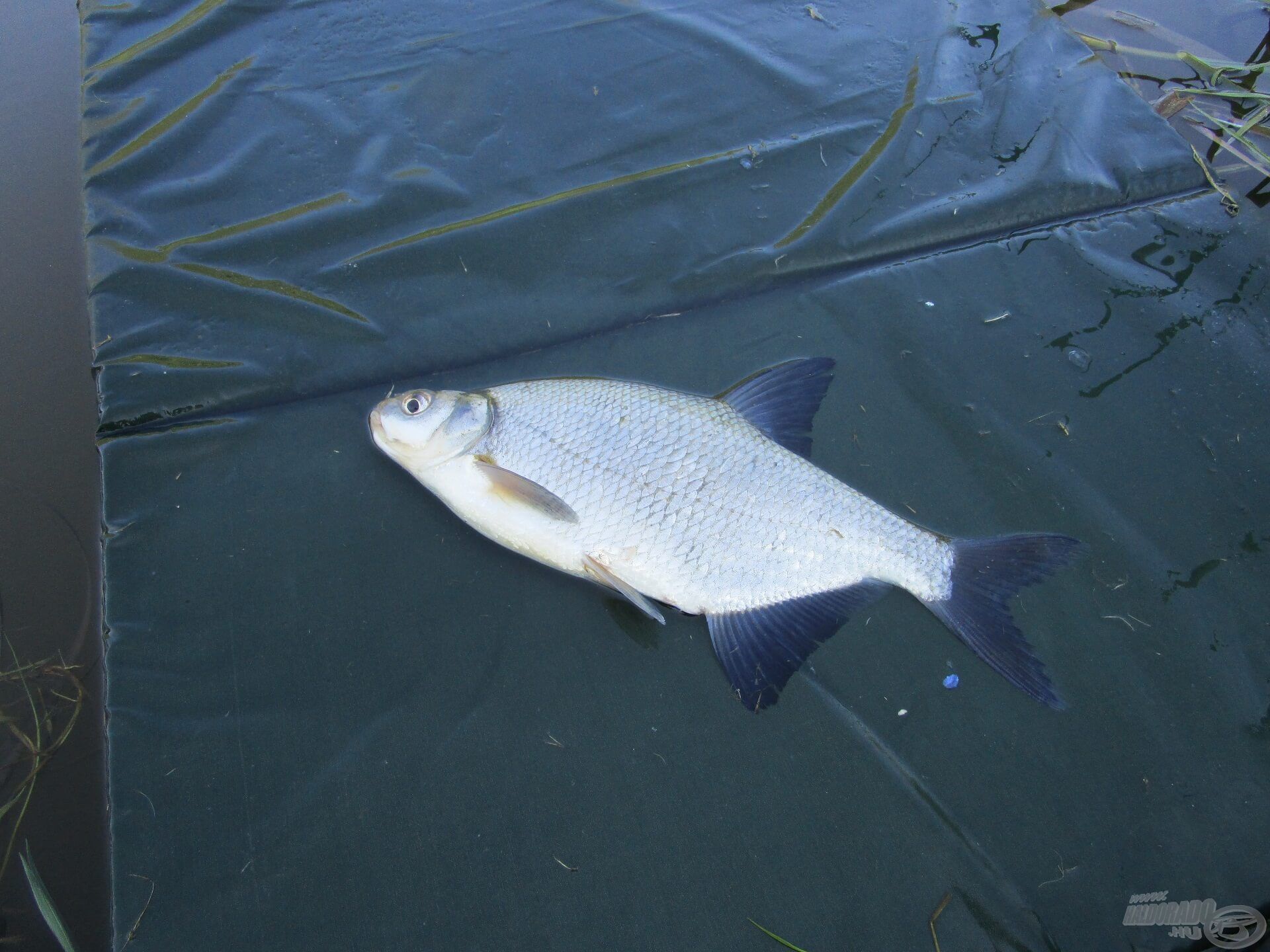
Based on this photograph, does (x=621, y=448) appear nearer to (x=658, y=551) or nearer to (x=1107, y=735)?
(x=658, y=551)

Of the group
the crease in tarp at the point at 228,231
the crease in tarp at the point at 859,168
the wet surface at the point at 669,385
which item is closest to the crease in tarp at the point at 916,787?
the wet surface at the point at 669,385

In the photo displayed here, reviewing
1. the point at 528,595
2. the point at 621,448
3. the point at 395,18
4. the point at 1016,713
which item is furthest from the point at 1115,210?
the point at 395,18

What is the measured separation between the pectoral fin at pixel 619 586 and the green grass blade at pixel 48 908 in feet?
3.98

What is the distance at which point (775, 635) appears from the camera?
1.59 meters

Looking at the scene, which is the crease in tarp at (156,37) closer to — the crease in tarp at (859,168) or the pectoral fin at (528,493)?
the pectoral fin at (528,493)

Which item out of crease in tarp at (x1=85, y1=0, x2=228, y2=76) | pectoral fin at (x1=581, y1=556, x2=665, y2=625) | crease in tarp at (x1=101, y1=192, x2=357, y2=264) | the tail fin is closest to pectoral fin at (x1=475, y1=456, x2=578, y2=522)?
pectoral fin at (x1=581, y1=556, x2=665, y2=625)

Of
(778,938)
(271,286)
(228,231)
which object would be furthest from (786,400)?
(228,231)

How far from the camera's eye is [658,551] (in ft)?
5.26

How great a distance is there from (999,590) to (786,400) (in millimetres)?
668

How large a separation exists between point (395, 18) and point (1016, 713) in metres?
3.05

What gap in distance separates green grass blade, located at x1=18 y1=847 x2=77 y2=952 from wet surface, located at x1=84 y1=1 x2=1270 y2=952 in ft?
0.46

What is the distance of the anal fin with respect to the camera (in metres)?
1.55

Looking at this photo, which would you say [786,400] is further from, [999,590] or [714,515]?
[999,590]

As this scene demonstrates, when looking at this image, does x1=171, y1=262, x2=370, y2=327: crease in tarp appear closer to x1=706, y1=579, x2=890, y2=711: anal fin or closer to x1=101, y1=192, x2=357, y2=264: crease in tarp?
x1=101, y1=192, x2=357, y2=264: crease in tarp
